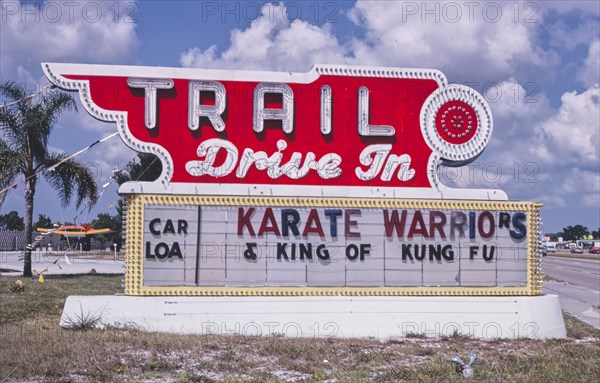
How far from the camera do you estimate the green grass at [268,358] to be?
35.9 feet

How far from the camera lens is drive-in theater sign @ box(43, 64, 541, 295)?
15047 millimetres

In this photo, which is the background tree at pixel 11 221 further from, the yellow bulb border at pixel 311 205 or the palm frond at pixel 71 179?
the yellow bulb border at pixel 311 205

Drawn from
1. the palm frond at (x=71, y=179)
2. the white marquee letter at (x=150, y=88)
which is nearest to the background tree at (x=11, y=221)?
the palm frond at (x=71, y=179)

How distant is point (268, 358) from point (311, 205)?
12.8ft

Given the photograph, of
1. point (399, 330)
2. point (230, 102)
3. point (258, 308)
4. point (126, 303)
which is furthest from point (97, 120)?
point (399, 330)

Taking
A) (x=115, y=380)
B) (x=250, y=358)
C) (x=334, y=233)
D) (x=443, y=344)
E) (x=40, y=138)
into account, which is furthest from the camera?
(x=40, y=138)

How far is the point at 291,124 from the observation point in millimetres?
15695

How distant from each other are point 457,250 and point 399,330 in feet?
7.06

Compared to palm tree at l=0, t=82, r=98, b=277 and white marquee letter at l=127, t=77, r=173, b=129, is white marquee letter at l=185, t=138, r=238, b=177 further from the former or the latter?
palm tree at l=0, t=82, r=98, b=277

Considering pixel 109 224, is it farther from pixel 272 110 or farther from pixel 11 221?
pixel 272 110

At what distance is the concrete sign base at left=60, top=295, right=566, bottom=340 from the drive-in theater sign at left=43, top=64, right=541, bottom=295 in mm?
264

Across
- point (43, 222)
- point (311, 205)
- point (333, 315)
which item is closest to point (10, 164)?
point (311, 205)

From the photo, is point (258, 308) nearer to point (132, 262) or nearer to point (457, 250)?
→ point (132, 262)

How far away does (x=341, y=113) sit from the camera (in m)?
16.0
